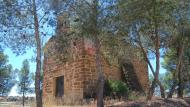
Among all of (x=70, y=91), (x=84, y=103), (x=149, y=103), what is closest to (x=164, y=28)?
(x=149, y=103)

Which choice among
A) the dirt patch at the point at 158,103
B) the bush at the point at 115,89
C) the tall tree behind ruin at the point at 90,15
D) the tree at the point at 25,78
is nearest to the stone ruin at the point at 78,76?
the bush at the point at 115,89

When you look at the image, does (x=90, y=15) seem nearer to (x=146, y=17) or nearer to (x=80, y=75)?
(x=146, y=17)

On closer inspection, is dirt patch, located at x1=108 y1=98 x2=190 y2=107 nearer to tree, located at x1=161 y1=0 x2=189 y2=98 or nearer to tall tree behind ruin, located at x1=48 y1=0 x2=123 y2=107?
Answer: tree, located at x1=161 y1=0 x2=189 y2=98

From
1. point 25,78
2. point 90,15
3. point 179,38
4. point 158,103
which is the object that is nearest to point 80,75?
point 179,38

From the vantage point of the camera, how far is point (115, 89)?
1003 inches

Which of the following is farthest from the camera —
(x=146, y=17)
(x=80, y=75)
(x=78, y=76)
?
(x=78, y=76)

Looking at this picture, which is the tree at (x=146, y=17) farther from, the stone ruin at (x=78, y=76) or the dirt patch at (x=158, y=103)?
the stone ruin at (x=78, y=76)

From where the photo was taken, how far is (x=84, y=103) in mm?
22578

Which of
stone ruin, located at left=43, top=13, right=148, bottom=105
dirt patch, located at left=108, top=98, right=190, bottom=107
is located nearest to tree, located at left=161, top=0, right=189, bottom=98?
dirt patch, located at left=108, top=98, right=190, bottom=107

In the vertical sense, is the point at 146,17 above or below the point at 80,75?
above

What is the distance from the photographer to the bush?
2528 centimetres

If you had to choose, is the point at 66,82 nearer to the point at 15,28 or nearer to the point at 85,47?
the point at 85,47

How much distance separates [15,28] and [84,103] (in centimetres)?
832

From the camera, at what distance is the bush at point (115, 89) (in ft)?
82.9
